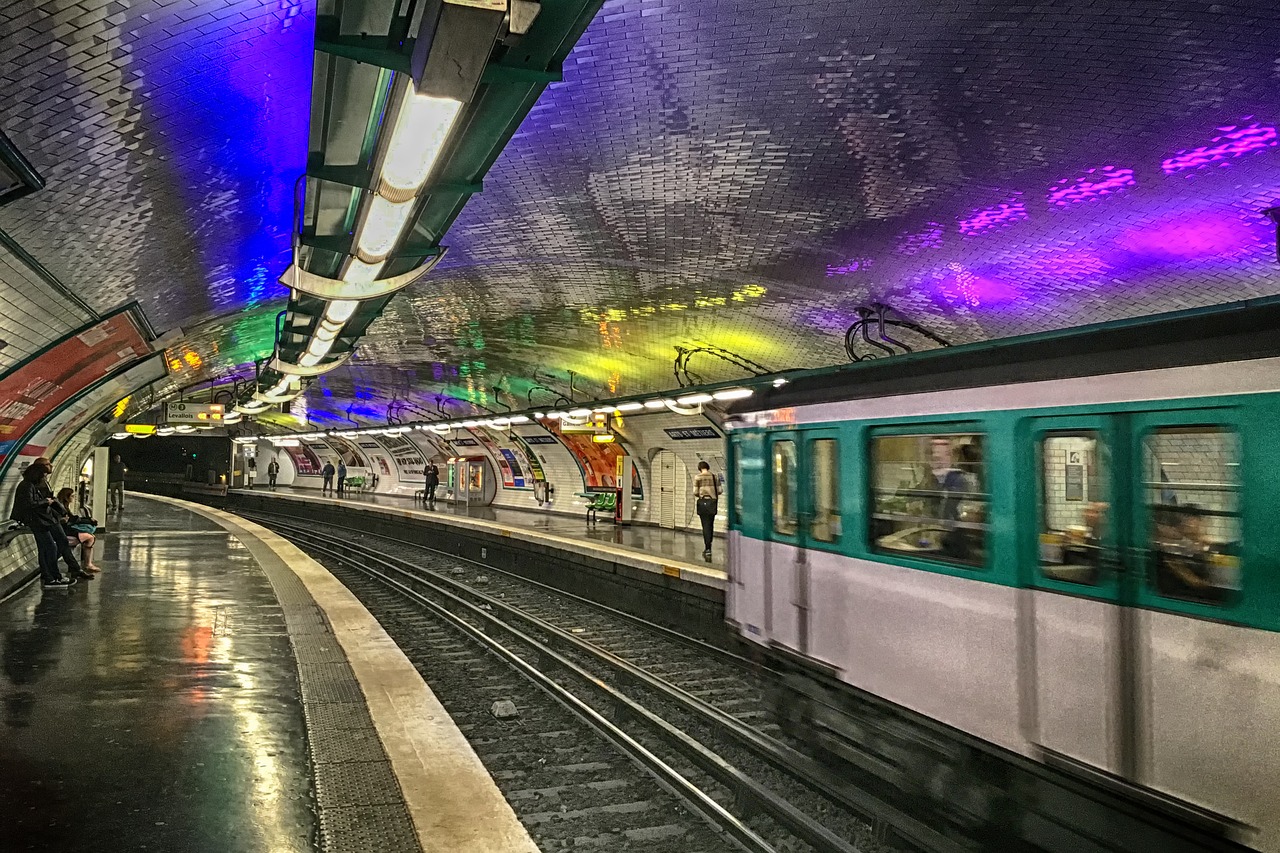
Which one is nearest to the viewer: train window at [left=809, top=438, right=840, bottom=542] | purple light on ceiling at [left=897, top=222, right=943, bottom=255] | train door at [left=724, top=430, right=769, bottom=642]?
train window at [left=809, top=438, right=840, bottom=542]

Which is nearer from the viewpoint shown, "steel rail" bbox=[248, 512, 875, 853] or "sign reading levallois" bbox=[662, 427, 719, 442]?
"steel rail" bbox=[248, 512, 875, 853]

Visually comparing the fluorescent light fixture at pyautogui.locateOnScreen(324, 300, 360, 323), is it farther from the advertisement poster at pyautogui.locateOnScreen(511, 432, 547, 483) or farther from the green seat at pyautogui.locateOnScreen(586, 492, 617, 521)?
the advertisement poster at pyautogui.locateOnScreen(511, 432, 547, 483)

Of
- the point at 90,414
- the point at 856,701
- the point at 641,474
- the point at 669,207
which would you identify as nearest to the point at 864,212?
the point at 669,207

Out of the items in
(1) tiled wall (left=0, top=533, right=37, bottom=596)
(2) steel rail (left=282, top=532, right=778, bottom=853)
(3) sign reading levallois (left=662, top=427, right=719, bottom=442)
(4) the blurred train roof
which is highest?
(3) sign reading levallois (left=662, top=427, right=719, bottom=442)

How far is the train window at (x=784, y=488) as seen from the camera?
24.3 feet

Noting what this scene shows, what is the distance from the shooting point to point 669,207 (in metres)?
8.23

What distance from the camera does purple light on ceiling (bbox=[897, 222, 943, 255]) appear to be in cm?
812

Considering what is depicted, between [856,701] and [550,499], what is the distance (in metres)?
24.5

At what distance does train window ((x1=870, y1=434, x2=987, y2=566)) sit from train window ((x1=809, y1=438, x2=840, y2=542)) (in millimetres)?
452

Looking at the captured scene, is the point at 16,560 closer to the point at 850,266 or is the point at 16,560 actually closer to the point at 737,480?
the point at 737,480

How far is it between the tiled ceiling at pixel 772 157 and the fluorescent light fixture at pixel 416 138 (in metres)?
1.13

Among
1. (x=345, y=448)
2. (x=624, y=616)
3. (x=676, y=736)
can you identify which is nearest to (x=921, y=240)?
(x=676, y=736)

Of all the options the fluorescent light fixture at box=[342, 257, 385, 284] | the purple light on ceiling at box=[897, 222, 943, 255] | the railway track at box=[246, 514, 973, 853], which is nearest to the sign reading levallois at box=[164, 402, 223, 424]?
the railway track at box=[246, 514, 973, 853]

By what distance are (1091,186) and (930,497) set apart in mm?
2924
